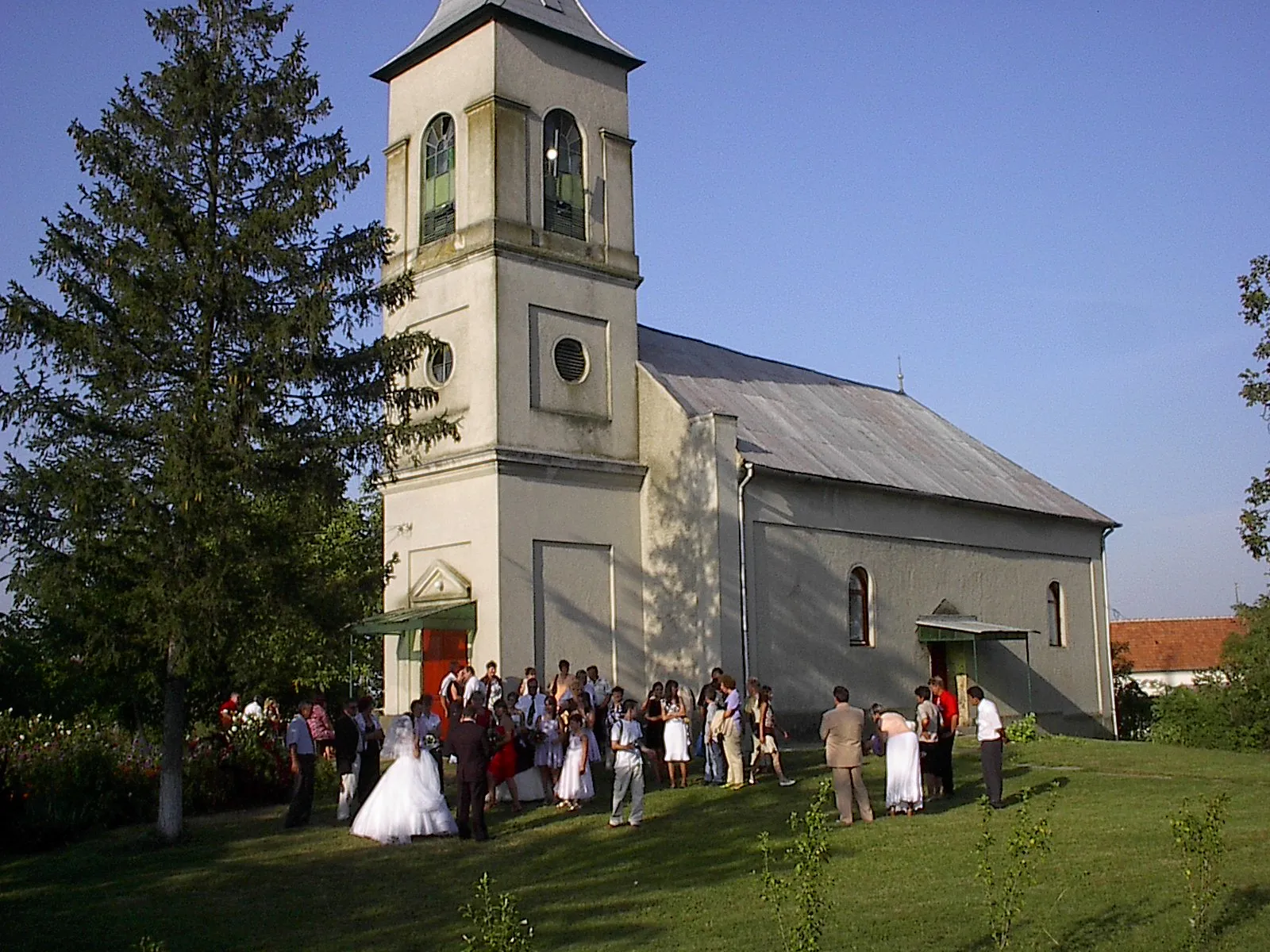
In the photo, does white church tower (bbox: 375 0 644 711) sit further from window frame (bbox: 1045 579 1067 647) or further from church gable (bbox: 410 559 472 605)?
window frame (bbox: 1045 579 1067 647)

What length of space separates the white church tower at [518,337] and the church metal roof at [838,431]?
233 cm

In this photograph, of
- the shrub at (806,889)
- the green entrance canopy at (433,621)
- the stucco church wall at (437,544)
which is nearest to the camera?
the shrub at (806,889)

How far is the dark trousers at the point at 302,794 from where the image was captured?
1798 centimetres

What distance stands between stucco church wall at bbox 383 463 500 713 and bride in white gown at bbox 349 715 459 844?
290 inches

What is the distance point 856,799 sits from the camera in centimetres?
1720

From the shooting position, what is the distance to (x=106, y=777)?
19.6 m

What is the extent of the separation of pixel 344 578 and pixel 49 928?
652cm

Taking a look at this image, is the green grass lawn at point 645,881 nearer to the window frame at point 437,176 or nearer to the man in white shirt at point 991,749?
the man in white shirt at point 991,749

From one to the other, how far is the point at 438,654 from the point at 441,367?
5565mm

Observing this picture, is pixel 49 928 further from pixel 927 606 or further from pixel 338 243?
pixel 927 606

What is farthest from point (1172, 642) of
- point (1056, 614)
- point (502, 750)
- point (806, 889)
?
point (806, 889)

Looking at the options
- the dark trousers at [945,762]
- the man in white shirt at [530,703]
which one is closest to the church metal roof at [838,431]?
the man in white shirt at [530,703]

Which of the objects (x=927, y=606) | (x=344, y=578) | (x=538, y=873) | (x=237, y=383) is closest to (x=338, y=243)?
(x=237, y=383)

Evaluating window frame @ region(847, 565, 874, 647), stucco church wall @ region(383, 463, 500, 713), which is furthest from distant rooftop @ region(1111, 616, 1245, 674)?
stucco church wall @ region(383, 463, 500, 713)
